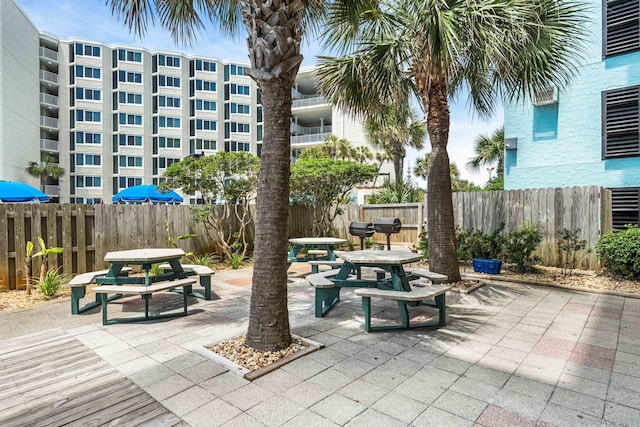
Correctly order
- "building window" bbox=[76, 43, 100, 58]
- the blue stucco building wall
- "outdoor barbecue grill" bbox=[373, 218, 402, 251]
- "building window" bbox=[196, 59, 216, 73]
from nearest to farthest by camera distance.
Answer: "outdoor barbecue grill" bbox=[373, 218, 402, 251] → the blue stucco building wall → "building window" bbox=[76, 43, 100, 58] → "building window" bbox=[196, 59, 216, 73]

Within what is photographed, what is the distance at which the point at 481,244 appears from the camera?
8.27m

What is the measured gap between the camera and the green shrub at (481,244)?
26.9 feet

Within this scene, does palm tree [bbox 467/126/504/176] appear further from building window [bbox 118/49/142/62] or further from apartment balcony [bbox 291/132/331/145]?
building window [bbox 118/49/142/62]

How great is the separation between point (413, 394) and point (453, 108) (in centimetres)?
677

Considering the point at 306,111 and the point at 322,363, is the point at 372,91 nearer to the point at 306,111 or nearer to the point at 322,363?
the point at 322,363

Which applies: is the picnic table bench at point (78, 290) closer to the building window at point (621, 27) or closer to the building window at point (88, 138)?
the building window at point (621, 27)

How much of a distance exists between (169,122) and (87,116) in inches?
265

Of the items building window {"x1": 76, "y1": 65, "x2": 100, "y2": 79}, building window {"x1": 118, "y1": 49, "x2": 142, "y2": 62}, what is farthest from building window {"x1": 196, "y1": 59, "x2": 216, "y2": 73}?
building window {"x1": 76, "y1": 65, "x2": 100, "y2": 79}

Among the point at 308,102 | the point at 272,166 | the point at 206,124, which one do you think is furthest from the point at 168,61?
the point at 272,166

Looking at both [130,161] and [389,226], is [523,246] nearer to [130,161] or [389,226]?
[389,226]

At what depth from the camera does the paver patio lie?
2.53 meters

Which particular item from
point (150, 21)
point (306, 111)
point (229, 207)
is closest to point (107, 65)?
point (306, 111)

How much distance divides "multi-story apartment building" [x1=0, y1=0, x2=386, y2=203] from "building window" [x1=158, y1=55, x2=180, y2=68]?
99 mm

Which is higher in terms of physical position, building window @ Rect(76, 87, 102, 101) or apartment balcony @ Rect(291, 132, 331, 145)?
building window @ Rect(76, 87, 102, 101)
